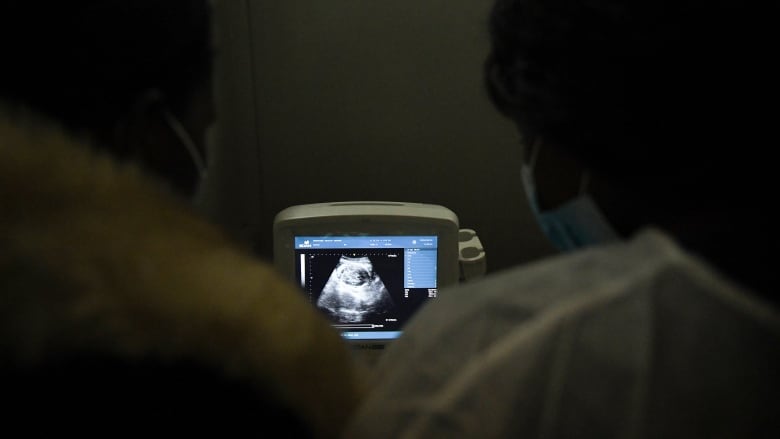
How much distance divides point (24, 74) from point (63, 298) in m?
0.19

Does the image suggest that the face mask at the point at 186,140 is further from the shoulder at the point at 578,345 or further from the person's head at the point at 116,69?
the shoulder at the point at 578,345

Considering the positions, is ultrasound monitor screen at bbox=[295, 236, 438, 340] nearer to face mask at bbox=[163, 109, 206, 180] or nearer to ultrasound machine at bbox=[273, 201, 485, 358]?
ultrasound machine at bbox=[273, 201, 485, 358]

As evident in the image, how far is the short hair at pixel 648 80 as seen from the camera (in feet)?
2.02

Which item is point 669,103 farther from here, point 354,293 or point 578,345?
point 354,293

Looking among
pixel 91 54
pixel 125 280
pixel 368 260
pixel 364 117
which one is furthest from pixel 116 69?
pixel 364 117

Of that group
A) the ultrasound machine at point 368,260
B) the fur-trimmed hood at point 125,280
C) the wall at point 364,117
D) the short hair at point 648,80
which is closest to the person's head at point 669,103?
the short hair at point 648,80

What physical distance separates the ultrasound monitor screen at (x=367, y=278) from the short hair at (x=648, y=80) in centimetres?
84

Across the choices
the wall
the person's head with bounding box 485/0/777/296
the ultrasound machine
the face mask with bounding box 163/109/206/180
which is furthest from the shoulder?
the wall

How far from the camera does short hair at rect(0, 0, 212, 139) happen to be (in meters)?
0.58

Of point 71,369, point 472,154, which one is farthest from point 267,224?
point 71,369

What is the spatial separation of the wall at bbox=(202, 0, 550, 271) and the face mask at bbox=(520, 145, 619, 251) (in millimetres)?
1158

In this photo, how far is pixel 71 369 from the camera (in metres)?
0.50

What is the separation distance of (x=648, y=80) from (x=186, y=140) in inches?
17.3

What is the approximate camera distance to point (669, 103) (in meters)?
0.65
